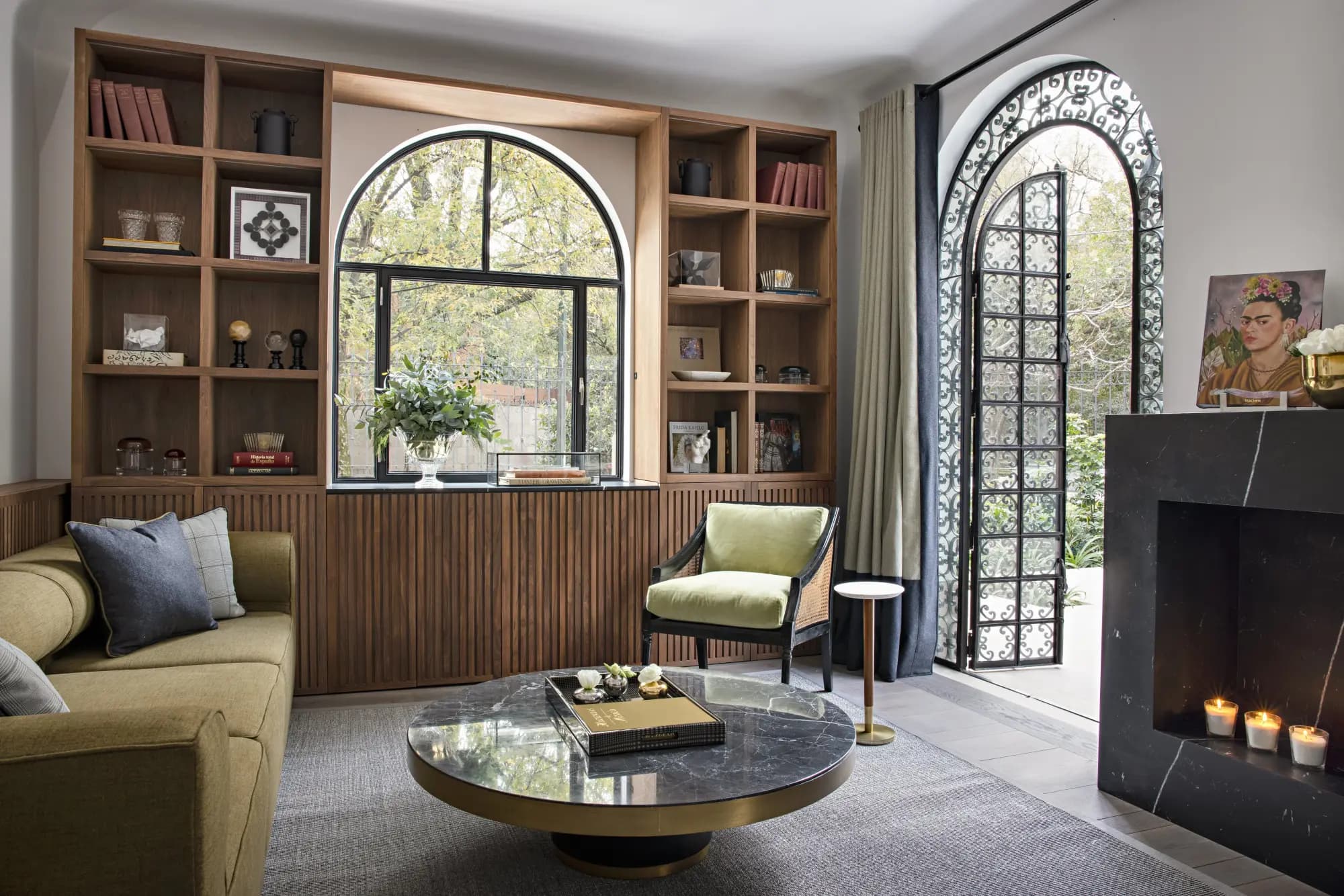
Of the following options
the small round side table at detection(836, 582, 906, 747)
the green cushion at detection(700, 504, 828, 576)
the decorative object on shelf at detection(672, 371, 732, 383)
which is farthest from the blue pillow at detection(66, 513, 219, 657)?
the decorative object on shelf at detection(672, 371, 732, 383)

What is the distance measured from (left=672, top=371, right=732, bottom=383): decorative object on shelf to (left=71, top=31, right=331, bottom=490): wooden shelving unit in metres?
1.70

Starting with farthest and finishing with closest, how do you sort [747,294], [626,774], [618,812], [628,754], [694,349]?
[694,349], [747,294], [628,754], [626,774], [618,812]

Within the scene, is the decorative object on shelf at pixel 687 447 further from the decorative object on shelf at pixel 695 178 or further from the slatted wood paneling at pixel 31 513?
the slatted wood paneling at pixel 31 513

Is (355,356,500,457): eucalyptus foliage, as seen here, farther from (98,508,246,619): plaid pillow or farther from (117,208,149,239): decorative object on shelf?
(117,208,149,239): decorative object on shelf

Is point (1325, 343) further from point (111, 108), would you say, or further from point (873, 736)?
point (111, 108)

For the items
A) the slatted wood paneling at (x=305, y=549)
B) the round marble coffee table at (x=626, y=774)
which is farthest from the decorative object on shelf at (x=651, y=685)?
the slatted wood paneling at (x=305, y=549)

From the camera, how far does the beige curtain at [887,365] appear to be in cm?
435

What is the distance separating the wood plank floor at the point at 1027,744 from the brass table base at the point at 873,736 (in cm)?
14

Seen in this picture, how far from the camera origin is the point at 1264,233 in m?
2.89

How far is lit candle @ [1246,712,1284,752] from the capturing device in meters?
2.60

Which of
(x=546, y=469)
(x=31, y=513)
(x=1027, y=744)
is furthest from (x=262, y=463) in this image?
(x=1027, y=744)

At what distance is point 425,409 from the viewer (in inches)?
162

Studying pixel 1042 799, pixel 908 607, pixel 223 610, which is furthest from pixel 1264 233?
pixel 223 610

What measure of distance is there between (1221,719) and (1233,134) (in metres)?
1.84
